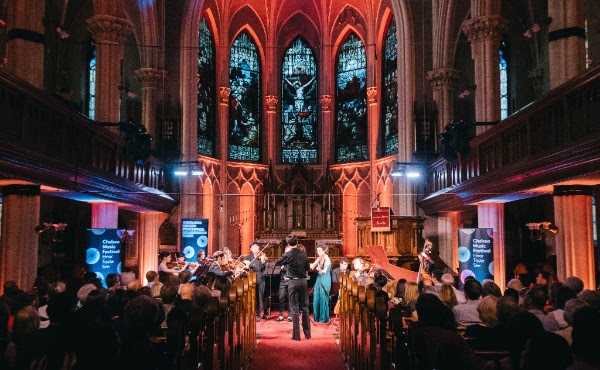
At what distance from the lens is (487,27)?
1609cm

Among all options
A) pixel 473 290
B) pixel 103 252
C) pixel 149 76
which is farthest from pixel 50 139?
pixel 149 76

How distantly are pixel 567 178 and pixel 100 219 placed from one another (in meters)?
10.9

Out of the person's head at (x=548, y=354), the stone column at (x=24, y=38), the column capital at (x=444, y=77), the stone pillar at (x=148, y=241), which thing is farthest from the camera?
the column capital at (x=444, y=77)

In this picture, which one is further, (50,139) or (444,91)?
(444,91)

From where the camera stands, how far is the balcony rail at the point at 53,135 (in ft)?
31.5

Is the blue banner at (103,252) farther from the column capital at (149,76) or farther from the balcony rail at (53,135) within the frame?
the column capital at (149,76)

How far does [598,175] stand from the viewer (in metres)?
9.99

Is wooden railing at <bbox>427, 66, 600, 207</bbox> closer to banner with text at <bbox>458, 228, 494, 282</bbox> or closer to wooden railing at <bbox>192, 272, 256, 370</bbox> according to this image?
banner with text at <bbox>458, 228, 494, 282</bbox>

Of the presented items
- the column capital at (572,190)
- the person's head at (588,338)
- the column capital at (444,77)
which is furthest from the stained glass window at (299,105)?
the person's head at (588,338)

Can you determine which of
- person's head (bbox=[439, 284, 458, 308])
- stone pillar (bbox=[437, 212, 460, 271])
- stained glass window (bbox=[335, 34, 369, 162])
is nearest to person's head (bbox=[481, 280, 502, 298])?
person's head (bbox=[439, 284, 458, 308])

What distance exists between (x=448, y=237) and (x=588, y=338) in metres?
18.2

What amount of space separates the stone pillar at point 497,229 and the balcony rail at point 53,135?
9.10 m

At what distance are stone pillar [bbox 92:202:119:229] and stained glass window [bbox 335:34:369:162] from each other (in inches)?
590

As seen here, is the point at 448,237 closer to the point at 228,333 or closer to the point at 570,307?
the point at 228,333
